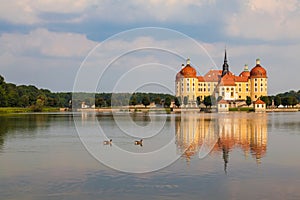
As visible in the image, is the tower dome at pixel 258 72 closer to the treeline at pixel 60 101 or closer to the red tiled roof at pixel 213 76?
the red tiled roof at pixel 213 76

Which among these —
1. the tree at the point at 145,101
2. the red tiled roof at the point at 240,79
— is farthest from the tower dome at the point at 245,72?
the tree at the point at 145,101

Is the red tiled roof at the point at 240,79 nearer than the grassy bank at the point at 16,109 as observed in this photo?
No

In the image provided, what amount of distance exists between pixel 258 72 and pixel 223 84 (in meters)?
11.1

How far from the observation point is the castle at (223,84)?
102m

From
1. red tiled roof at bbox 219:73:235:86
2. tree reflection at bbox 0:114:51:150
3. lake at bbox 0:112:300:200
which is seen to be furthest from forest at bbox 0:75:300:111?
lake at bbox 0:112:300:200

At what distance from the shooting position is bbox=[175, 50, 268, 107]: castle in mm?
102438

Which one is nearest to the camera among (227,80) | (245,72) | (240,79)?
(227,80)

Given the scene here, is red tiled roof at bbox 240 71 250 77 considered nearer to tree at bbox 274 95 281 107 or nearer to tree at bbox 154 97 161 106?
tree at bbox 274 95 281 107

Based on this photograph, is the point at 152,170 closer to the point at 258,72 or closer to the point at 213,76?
the point at 213,76

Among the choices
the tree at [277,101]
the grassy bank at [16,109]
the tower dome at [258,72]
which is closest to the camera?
the grassy bank at [16,109]

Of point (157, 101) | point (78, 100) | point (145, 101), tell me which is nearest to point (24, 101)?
point (78, 100)

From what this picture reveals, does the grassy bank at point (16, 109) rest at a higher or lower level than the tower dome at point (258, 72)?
lower

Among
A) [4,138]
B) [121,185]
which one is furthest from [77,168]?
[4,138]

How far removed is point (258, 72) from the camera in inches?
4213
